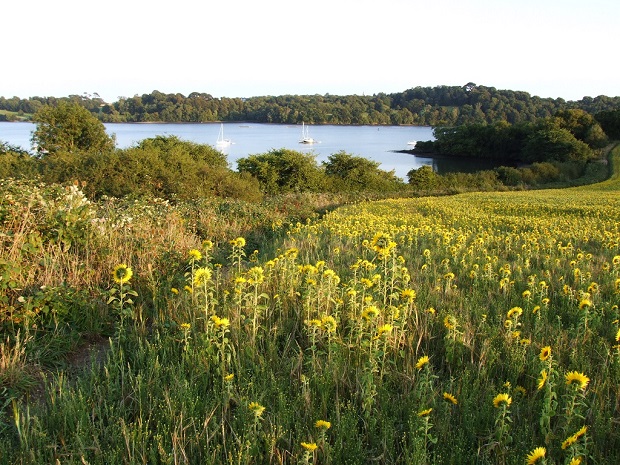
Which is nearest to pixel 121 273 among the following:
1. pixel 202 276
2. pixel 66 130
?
pixel 202 276

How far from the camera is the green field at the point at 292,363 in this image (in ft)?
7.40

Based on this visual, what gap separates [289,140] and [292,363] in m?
107

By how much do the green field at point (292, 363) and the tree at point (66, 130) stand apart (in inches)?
1033

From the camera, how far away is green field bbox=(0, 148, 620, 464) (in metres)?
2.26

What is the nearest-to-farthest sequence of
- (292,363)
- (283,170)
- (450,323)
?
(292,363), (450,323), (283,170)

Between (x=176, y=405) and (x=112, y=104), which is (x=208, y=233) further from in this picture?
(x=112, y=104)

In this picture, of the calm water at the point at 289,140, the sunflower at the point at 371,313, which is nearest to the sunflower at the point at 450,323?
the sunflower at the point at 371,313

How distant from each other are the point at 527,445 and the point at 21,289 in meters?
4.05

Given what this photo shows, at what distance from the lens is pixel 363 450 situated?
229 centimetres

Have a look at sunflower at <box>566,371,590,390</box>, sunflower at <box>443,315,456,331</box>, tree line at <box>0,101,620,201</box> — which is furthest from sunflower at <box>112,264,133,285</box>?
tree line at <box>0,101,620,201</box>

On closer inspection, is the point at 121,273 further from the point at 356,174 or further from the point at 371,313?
the point at 356,174

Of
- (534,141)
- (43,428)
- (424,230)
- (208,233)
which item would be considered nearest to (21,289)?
(43,428)

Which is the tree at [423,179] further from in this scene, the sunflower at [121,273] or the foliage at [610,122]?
the sunflower at [121,273]

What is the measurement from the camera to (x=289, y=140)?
352 feet
